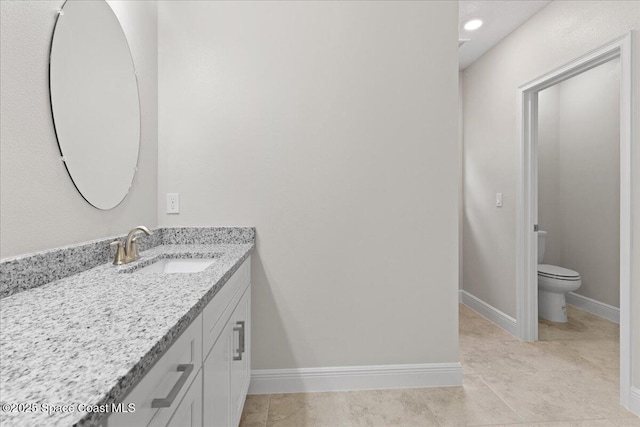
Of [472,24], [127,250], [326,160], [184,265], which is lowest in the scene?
[184,265]

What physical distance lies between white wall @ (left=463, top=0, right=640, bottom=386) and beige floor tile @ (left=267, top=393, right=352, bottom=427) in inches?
62.2

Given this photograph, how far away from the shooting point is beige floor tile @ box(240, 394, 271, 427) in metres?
1.58

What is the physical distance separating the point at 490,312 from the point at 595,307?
3.80 ft

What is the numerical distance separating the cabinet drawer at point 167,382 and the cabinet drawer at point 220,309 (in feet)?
0.17

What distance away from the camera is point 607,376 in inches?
78.3

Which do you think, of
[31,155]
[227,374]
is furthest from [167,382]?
[31,155]

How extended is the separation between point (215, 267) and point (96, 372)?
2.38 feet

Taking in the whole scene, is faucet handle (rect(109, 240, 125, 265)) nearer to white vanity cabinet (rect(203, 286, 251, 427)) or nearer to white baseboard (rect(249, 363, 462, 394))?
white vanity cabinet (rect(203, 286, 251, 427))

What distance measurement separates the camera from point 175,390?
0.68 m

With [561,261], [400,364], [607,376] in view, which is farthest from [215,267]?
[561,261]

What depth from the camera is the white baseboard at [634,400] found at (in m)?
1.64

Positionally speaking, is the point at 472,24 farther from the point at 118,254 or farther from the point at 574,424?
the point at 118,254

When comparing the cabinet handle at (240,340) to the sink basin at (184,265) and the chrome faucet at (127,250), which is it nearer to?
the sink basin at (184,265)

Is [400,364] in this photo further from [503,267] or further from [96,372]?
[96,372]
